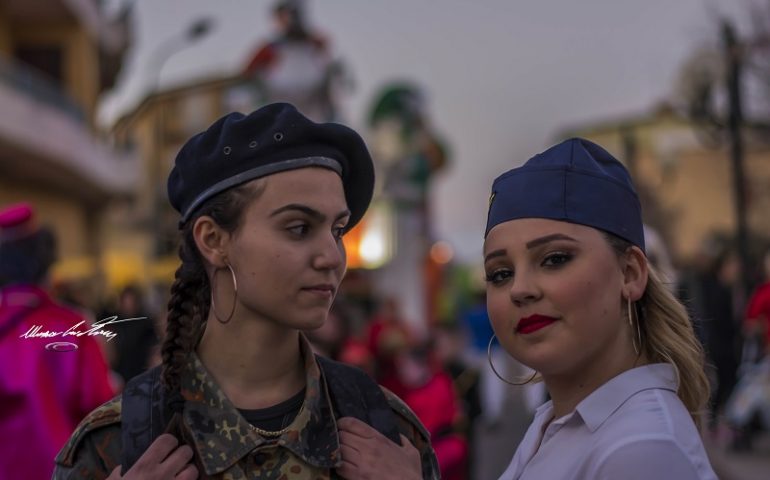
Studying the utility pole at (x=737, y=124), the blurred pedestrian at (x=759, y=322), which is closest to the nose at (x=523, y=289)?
the blurred pedestrian at (x=759, y=322)

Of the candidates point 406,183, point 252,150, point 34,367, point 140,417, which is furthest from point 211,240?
point 406,183

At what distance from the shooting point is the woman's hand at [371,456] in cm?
246

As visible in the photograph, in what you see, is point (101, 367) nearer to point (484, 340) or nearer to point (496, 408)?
point (484, 340)

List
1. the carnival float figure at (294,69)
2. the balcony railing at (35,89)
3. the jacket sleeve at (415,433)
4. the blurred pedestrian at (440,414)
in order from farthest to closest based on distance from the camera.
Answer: the carnival float figure at (294,69), the balcony railing at (35,89), the blurred pedestrian at (440,414), the jacket sleeve at (415,433)

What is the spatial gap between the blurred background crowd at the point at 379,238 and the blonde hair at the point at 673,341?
37cm

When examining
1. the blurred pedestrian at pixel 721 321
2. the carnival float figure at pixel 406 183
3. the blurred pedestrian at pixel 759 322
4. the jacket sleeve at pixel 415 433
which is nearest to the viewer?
the jacket sleeve at pixel 415 433

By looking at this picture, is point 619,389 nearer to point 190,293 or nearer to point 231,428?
point 231,428

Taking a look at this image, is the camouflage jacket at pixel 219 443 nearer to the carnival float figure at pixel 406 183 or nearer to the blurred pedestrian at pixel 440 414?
the blurred pedestrian at pixel 440 414

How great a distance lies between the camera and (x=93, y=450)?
2.43 meters

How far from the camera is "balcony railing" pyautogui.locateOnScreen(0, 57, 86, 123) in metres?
18.2

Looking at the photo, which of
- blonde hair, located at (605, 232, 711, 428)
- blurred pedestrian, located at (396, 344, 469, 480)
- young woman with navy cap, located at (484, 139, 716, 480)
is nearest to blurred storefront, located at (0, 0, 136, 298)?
blurred pedestrian, located at (396, 344, 469, 480)

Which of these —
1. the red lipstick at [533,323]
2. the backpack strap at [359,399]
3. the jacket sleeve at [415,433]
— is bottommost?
the jacket sleeve at [415,433]

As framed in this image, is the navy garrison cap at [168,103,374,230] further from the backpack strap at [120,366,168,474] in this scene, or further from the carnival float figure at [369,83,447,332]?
the carnival float figure at [369,83,447,332]

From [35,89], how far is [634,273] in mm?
18984
